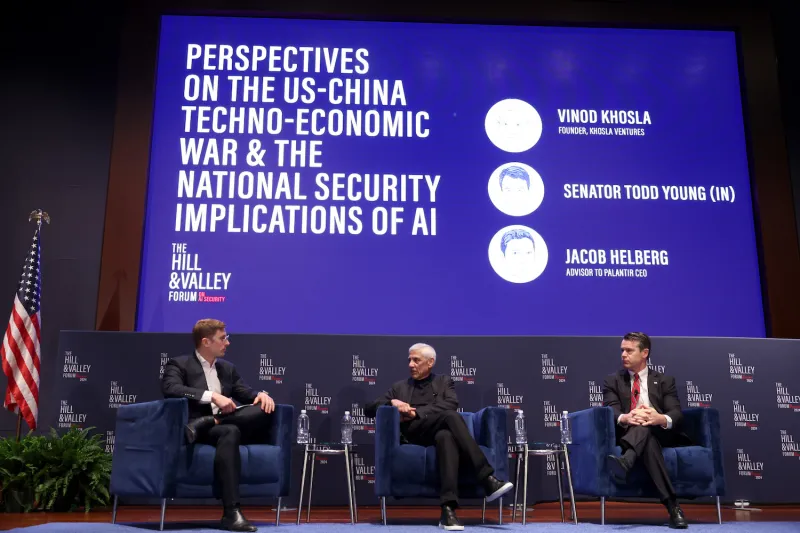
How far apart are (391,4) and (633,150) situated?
2604mm

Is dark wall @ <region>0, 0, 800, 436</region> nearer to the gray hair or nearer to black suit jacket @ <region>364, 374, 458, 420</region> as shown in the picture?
black suit jacket @ <region>364, 374, 458, 420</region>

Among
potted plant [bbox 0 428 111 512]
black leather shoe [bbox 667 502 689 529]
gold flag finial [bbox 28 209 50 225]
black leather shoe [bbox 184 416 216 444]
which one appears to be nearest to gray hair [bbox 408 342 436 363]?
black leather shoe [bbox 184 416 216 444]

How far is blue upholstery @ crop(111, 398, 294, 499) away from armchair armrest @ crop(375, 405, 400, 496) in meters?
0.55

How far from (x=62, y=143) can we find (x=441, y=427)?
4466mm

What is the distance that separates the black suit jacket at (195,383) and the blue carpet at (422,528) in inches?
27.3

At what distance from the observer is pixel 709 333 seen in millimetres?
6656

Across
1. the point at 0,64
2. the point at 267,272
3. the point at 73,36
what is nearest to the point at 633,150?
the point at 267,272

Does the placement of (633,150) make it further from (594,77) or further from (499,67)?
(499,67)

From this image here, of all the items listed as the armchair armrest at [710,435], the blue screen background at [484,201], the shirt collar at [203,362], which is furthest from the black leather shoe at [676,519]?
the shirt collar at [203,362]

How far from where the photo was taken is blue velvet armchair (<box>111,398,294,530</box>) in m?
4.29

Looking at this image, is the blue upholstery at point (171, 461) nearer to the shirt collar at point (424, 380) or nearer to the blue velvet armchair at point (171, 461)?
the blue velvet armchair at point (171, 461)

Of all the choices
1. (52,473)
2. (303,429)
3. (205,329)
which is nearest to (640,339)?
(303,429)

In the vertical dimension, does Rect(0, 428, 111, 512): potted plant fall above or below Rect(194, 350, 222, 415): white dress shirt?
below

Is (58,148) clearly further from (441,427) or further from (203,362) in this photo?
(441,427)
